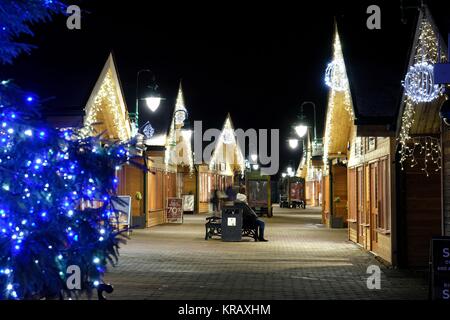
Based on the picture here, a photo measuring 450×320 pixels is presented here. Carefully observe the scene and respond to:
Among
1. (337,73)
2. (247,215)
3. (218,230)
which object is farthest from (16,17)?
(218,230)

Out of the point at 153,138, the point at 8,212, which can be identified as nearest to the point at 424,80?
the point at 8,212

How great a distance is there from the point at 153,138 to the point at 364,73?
13.3 m

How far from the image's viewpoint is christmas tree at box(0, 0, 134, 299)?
687 cm

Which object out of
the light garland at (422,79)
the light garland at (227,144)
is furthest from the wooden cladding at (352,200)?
the light garland at (227,144)

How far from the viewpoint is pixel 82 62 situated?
21578mm

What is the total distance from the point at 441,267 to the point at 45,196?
509 cm

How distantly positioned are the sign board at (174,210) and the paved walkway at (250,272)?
9.70 meters

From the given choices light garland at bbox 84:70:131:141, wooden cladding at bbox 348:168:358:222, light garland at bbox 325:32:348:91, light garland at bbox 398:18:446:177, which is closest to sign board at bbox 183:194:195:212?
light garland at bbox 84:70:131:141

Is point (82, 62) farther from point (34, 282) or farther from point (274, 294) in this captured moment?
point (34, 282)

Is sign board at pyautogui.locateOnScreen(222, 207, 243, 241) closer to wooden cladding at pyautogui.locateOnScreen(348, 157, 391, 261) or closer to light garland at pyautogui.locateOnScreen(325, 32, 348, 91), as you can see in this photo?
wooden cladding at pyautogui.locateOnScreen(348, 157, 391, 261)

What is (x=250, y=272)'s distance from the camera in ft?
48.9

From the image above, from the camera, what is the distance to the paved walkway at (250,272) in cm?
1193

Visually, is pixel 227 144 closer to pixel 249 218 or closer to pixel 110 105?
pixel 249 218

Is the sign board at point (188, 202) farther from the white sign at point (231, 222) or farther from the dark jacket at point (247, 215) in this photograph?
the white sign at point (231, 222)
